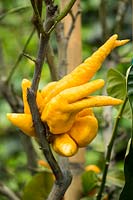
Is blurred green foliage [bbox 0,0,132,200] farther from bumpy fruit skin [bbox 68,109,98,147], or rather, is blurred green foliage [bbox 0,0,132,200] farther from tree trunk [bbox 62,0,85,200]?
bumpy fruit skin [bbox 68,109,98,147]

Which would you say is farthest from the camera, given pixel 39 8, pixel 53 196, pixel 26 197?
pixel 26 197

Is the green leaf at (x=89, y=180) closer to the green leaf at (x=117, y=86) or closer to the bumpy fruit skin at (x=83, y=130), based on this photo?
the green leaf at (x=117, y=86)

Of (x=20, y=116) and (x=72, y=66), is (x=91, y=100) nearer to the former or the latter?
(x=20, y=116)

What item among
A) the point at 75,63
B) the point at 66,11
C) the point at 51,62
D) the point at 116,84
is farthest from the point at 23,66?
the point at 66,11

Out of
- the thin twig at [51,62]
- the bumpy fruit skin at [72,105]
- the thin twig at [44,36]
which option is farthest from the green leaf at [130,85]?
the thin twig at [51,62]

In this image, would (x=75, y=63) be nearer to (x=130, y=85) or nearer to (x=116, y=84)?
(x=116, y=84)

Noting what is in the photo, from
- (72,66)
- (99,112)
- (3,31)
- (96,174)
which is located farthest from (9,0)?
(96,174)

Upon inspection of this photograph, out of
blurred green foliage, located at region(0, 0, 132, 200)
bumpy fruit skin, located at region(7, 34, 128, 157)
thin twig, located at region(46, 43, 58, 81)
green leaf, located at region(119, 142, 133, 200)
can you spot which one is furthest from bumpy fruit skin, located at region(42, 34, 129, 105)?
blurred green foliage, located at region(0, 0, 132, 200)
